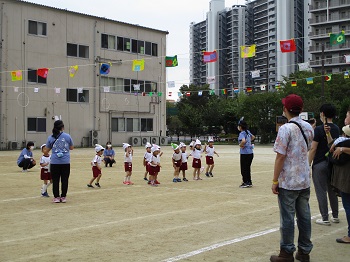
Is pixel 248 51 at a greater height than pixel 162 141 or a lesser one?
greater

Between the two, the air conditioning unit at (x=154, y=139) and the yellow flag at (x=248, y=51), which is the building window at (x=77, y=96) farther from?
the yellow flag at (x=248, y=51)

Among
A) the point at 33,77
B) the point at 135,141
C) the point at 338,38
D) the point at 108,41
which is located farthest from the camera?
the point at 135,141

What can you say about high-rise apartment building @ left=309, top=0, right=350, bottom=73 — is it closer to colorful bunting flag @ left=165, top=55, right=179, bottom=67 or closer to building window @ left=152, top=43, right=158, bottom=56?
building window @ left=152, top=43, right=158, bottom=56

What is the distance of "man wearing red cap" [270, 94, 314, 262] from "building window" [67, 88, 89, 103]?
116ft

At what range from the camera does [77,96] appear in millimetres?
39531

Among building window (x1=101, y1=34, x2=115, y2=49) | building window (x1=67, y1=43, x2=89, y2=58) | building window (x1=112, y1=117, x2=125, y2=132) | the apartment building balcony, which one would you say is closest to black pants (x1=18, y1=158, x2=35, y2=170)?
building window (x1=67, y1=43, x2=89, y2=58)

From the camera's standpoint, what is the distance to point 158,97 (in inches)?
1795

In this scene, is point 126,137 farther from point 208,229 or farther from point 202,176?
point 208,229

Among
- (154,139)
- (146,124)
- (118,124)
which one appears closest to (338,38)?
(118,124)

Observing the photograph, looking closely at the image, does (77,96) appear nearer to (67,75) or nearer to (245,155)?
(67,75)

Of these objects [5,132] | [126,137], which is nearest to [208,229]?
[5,132]

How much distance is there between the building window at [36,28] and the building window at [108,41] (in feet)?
19.4

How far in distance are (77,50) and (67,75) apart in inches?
101

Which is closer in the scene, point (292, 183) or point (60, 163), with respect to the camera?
point (292, 183)
